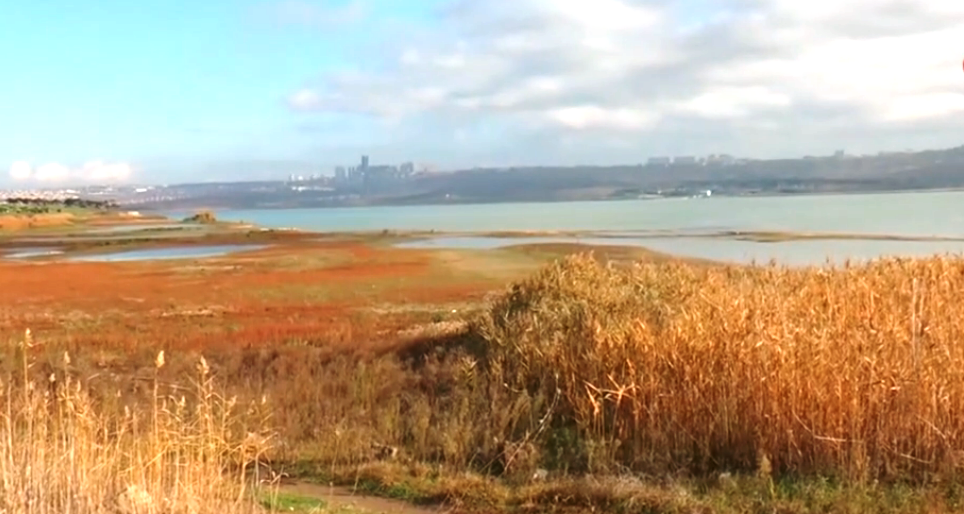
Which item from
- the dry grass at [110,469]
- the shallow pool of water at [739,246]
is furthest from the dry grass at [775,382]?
the shallow pool of water at [739,246]

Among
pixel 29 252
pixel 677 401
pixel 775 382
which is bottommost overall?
pixel 29 252

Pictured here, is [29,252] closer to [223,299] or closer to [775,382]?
[223,299]

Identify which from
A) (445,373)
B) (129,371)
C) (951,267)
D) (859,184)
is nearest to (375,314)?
(129,371)

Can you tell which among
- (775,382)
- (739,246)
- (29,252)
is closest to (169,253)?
(29,252)

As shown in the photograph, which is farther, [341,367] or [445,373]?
[341,367]

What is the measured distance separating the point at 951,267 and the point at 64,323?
22.7 meters

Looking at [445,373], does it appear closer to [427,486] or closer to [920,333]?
[427,486]

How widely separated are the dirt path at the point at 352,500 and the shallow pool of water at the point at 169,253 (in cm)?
5126

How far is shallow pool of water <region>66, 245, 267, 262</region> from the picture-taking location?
57.7m

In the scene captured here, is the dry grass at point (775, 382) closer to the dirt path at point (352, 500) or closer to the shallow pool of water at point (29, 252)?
the dirt path at point (352, 500)

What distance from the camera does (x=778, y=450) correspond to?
7.68 m

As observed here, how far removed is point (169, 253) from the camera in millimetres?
62719

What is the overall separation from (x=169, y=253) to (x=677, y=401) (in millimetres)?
58621

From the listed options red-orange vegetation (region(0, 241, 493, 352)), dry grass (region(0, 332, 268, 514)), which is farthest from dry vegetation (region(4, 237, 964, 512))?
red-orange vegetation (region(0, 241, 493, 352))
